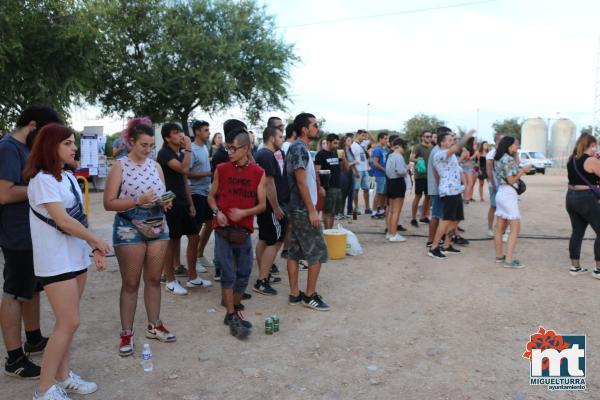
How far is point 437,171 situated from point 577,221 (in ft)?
6.71

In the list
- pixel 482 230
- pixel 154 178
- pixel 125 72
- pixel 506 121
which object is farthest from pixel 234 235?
pixel 506 121

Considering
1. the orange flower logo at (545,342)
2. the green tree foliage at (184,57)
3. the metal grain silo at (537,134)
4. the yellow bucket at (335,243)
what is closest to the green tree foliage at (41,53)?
the green tree foliage at (184,57)

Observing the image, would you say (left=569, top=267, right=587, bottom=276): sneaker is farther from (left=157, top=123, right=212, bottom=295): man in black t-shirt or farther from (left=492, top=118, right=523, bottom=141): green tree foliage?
(left=492, top=118, right=523, bottom=141): green tree foliage

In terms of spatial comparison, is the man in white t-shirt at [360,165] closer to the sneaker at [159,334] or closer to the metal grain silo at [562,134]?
the sneaker at [159,334]

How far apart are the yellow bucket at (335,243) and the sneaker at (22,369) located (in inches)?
174

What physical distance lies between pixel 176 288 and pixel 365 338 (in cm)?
234

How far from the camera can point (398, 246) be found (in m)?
8.27

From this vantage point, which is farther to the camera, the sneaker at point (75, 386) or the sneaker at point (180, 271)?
the sneaker at point (180, 271)

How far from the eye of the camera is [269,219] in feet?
18.2

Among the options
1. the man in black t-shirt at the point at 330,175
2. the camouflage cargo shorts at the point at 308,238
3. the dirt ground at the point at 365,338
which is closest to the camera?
the dirt ground at the point at 365,338

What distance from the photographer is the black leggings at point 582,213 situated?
6168 millimetres

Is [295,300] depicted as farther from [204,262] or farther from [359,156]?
[359,156]

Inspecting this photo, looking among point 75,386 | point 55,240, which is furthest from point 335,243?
point 55,240

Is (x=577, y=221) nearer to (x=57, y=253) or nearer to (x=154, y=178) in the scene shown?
(x=154, y=178)
